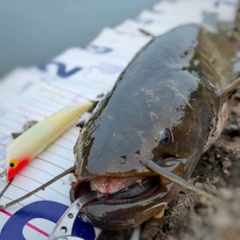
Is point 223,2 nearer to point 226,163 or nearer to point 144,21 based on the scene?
point 144,21

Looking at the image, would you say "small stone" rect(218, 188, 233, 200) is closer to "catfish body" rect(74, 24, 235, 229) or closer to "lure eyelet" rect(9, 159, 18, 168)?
"catfish body" rect(74, 24, 235, 229)

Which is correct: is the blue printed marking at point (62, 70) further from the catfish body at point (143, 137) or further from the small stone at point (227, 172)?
the small stone at point (227, 172)

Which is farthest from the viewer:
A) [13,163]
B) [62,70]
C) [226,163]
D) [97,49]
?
[97,49]

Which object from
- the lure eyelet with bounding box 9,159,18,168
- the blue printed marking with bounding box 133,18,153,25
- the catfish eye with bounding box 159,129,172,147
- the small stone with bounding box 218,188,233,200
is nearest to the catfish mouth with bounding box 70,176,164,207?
the catfish eye with bounding box 159,129,172,147

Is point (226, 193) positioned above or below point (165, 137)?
below

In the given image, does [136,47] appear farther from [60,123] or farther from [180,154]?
[180,154]

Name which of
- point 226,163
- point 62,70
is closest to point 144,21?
point 62,70

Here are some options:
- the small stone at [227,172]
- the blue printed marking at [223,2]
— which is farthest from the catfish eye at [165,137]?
the blue printed marking at [223,2]
